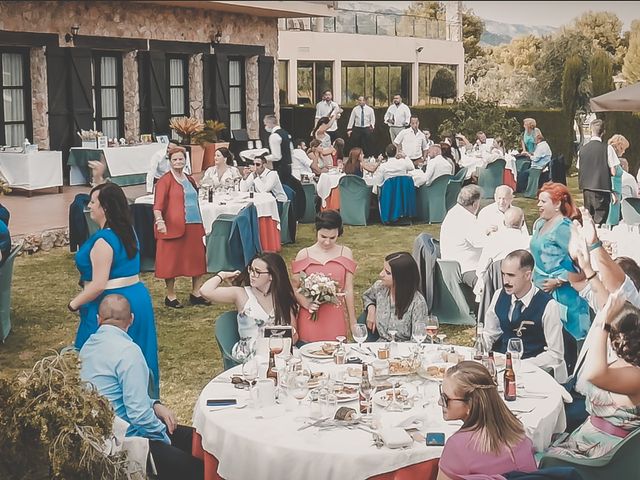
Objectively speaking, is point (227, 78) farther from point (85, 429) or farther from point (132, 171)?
point (85, 429)

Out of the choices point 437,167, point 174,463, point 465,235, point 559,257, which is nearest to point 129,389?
point 174,463

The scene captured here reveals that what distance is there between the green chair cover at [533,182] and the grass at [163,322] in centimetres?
495

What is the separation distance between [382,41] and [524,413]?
2931cm

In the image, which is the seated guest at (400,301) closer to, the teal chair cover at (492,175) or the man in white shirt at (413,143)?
the teal chair cover at (492,175)

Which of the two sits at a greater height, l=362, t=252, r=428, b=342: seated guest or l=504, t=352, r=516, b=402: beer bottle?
l=362, t=252, r=428, b=342: seated guest

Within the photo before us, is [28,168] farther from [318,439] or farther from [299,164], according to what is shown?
[318,439]

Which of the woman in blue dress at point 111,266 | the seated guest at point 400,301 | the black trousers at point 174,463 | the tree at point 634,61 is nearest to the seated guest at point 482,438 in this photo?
the black trousers at point 174,463

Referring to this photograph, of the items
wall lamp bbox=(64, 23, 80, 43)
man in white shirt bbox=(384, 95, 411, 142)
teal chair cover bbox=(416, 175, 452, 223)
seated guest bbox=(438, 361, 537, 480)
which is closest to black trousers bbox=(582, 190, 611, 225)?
teal chair cover bbox=(416, 175, 452, 223)

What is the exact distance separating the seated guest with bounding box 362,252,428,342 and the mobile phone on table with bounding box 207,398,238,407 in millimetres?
1466

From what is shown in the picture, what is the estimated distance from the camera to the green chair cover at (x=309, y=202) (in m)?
13.5

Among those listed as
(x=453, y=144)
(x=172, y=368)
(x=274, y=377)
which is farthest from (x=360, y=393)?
(x=453, y=144)

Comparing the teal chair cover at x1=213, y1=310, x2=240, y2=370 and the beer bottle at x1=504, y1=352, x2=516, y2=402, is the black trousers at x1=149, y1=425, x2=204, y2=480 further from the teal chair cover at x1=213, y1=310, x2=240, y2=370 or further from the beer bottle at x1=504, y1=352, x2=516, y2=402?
the beer bottle at x1=504, y1=352, x2=516, y2=402

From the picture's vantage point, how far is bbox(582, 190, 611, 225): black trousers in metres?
11.4

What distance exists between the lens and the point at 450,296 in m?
→ 7.64
